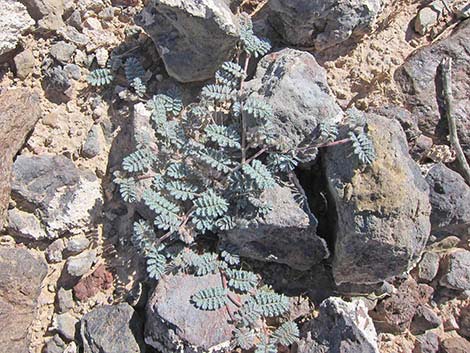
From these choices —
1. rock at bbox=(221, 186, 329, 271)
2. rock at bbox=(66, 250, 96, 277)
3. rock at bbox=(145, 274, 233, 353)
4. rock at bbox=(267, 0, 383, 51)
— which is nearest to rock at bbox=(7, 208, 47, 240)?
rock at bbox=(66, 250, 96, 277)

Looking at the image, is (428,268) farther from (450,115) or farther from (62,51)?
(62,51)

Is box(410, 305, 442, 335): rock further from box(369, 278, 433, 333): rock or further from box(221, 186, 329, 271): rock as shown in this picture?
box(221, 186, 329, 271): rock

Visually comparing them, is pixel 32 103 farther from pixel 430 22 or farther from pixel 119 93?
pixel 430 22

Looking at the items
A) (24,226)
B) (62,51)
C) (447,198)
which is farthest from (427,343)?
(62,51)

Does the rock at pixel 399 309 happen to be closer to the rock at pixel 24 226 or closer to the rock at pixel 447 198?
the rock at pixel 447 198

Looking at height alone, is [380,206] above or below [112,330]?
above

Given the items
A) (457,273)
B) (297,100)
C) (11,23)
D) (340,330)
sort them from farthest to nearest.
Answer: (457,273) < (11,23) < (297,100) < (340,330)

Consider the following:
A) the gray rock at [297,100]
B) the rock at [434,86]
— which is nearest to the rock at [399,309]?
the rock at [434,86]
